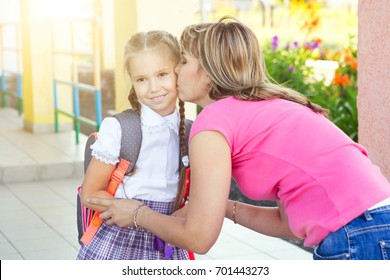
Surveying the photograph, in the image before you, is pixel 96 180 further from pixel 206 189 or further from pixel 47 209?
pixel 47 209

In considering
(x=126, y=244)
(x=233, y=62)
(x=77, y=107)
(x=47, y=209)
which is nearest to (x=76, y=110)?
(x=77, y=107)

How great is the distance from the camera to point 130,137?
2543 millimetres

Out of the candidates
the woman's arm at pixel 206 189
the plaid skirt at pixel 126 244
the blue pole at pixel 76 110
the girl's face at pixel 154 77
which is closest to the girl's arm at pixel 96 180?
the plaid skirt at pixel 126 244

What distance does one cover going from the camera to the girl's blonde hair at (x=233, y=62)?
2266 mm

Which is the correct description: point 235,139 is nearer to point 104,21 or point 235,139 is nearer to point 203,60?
point 203,60

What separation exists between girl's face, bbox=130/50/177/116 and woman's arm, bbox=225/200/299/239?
0.41 metres

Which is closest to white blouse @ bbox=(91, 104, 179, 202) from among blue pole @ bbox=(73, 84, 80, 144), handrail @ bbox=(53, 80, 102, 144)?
handrail @ bbox=(53, 80, 102, 144)

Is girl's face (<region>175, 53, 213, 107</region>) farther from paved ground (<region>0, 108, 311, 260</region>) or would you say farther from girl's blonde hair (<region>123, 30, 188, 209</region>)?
paved ground (<region>0, 108, 311, 260</region>)

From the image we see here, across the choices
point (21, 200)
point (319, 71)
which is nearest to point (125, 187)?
point (21, 200)

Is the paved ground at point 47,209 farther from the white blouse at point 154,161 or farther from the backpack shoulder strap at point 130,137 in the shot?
the backpack shoulder strap at point 130,137

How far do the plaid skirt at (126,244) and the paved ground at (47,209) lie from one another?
1.66 meters

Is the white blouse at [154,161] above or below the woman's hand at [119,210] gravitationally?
above

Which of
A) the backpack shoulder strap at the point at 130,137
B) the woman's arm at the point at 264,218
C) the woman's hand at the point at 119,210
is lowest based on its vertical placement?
the woman's arm at the point at 264,218

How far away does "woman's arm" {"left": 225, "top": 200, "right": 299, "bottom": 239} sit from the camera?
8.38 feet
